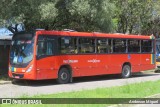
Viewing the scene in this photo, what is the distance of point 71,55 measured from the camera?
68.2 feet

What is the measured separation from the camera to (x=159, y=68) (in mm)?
30812

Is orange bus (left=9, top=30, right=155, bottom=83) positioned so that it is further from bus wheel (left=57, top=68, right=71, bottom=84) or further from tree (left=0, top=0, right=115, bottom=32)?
tree (left=0, top=0, right=115, bottom=32)

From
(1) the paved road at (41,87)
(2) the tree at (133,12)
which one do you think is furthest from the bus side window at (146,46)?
(2) the tree at (133,12)

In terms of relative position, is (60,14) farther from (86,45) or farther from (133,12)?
(133,12)

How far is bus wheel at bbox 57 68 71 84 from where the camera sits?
20312 mm

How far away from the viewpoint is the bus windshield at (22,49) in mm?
19078

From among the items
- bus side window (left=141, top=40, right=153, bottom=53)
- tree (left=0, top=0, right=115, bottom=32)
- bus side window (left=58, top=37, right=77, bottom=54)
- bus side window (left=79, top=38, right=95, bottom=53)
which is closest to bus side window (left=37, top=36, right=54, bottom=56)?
bus side window (left=58, top=37, right=77, bottom=54)

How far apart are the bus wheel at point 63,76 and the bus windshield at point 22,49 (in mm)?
2204

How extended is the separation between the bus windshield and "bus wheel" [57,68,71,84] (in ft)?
7.23

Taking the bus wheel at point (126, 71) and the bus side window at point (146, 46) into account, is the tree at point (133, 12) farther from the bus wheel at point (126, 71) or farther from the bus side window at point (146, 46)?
the bus wheel at point (126, 71)

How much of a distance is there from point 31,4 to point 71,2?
3.04 metres

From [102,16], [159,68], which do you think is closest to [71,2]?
[102,16]

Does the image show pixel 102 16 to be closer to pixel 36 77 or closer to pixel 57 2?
pixel 57 2

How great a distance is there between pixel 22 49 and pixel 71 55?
2.85 metres
